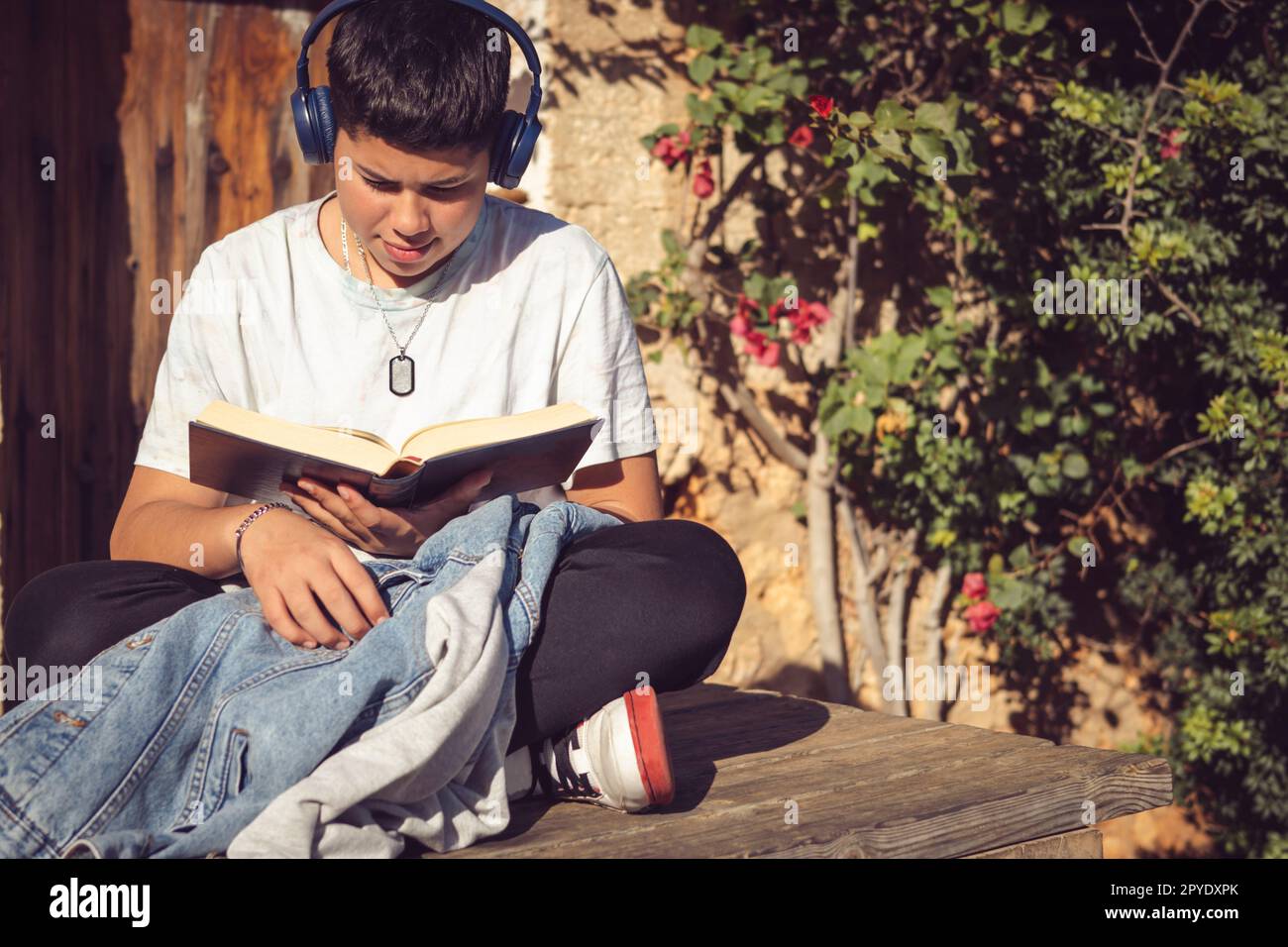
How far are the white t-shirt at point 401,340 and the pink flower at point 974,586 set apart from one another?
172 centimetres

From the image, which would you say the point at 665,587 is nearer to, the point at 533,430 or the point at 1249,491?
the point at 533,430

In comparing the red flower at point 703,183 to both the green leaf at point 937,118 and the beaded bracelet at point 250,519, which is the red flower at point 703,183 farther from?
the beaded bracelet at point 250,519

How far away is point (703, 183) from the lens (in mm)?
3553

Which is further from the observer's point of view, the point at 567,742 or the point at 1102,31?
the point at 1102,31

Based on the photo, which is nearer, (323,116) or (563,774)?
(563,774)

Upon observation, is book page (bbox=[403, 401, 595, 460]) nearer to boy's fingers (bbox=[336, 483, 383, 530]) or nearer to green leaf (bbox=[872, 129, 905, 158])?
boy's fingers (bbox=[336, 483, 383, 530])

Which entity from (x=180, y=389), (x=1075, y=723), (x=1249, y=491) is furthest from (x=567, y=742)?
(x=1075, y=723)

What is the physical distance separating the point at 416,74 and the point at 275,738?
0.93 m

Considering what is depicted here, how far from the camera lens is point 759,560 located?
380 cm

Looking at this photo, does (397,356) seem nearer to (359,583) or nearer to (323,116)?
(323,116)

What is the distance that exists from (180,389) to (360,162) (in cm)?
46

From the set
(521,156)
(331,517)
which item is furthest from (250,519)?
(521,156)

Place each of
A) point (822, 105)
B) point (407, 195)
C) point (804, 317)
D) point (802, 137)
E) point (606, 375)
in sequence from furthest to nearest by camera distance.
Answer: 1. point (804, 317)
2. point (802, 137)
3. point (822, 105)
4. point (606, 375)
5. point (407, 195)

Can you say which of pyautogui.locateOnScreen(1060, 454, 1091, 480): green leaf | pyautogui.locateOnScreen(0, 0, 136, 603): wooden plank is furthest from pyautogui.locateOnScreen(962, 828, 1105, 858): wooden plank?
pyautogui.locateOnScreen(0, 0, 136, 603): wooden plank
